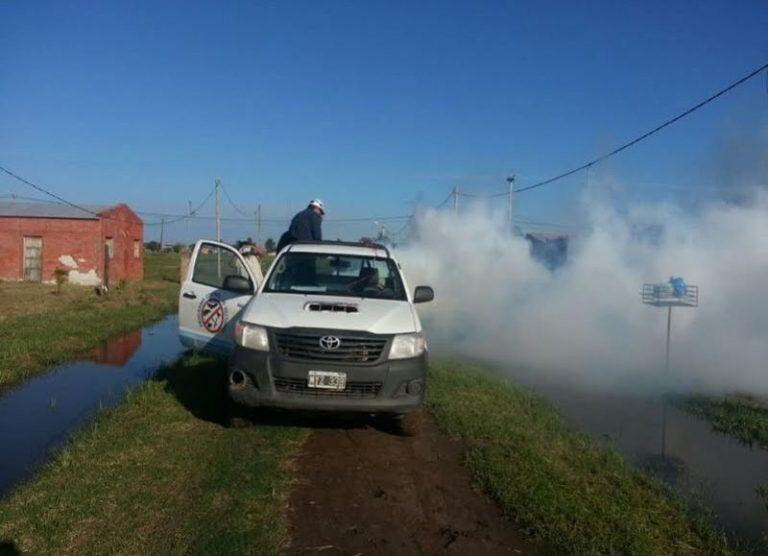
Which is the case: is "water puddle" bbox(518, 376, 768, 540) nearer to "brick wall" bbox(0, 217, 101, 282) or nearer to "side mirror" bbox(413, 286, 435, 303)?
"side mirror" bbox(413, 286, 435, 303)

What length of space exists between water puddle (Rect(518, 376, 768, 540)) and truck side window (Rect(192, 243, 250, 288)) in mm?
4863

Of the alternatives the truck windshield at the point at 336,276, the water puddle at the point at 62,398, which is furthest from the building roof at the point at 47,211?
the truck windshield at the point at 336,276

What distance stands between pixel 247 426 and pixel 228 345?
1549 mm

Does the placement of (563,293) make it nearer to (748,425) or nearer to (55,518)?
(748,425)

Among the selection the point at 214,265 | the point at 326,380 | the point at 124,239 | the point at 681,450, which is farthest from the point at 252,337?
the point at 124,239

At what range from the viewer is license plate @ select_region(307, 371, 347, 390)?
5785mm

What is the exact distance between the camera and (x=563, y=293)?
18.5 m

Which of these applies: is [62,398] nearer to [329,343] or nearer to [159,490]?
[159,490]

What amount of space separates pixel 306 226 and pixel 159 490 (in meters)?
5.24

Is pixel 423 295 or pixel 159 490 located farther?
pixel 423 295

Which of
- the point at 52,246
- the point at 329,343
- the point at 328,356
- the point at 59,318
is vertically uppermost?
the point at 52,246

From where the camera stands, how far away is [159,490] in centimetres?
504

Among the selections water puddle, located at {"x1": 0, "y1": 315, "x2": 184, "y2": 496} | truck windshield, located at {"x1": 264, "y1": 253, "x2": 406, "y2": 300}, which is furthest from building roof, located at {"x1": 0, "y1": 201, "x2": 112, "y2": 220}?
truck windshield, located at {"x1": 264, "y1": 253, "x2": 406, "y2": 300}

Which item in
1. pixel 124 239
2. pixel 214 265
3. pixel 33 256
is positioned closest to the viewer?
pixel 214 265
